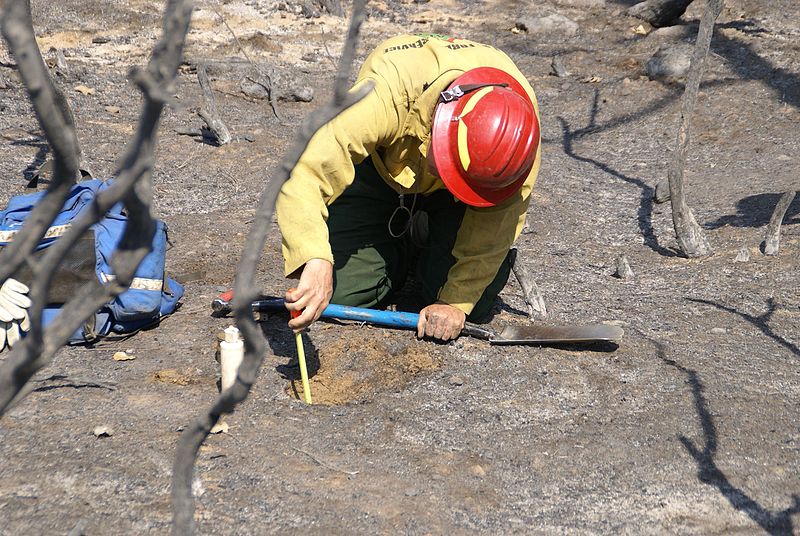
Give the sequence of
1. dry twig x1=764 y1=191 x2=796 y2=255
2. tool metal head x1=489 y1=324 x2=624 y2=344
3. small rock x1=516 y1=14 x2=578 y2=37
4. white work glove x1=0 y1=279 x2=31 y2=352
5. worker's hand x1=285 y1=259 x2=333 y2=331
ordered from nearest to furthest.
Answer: worker's hand x1=285 y1=259 x2=333 y2=331
white work glove x1=0 y1=279 x2=31 y2=352
tool metal head x1=489 y1=324 x2=624 y2=344
dry twig x1=764 y1=191 x2=796 y2=255
small rock x1=516 y1=14 x2=578 y2=37

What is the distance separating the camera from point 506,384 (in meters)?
3.32

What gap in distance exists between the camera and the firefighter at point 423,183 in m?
3.05

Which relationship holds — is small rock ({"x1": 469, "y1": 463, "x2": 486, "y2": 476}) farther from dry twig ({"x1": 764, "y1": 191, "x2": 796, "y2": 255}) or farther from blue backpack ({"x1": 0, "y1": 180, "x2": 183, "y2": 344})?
dry twig ({"x1": 764, "y1": 191, "x2": 796, "y2": 255})

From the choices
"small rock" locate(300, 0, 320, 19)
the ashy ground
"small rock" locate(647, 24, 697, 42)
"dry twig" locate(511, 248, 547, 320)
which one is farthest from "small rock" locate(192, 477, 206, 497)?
"small rock" locate(300, 0, 320, 19)

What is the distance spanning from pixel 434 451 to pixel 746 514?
0.96 meters

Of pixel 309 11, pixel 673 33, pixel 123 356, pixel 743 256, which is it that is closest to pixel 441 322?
pixel 123 356

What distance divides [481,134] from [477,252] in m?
0.75

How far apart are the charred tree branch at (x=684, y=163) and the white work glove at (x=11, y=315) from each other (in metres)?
3.51

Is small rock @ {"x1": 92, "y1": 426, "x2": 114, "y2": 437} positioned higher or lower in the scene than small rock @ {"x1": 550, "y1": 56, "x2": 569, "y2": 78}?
lower

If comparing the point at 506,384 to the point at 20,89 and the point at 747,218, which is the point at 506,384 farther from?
the point at 20,89

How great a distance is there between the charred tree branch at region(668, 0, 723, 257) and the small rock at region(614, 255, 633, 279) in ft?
1.33

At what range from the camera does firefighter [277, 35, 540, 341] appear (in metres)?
3.05

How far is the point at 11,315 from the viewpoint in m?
3.21

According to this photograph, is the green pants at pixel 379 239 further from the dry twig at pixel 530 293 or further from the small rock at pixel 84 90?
the small rock at pixel 84 90
